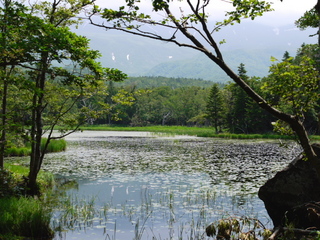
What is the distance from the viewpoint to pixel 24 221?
9164mm

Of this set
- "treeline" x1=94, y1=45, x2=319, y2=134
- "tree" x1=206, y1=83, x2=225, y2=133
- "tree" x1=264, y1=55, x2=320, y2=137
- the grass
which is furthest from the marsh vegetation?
"tree" x1=206, y1=83, x2=225, y2=133

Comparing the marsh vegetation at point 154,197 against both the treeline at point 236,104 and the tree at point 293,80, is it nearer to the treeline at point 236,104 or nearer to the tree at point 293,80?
the tree at point 293,80

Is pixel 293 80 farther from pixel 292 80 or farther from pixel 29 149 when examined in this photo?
pixel 29 149

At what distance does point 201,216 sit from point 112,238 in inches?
140

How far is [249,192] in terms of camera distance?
51.7 ft

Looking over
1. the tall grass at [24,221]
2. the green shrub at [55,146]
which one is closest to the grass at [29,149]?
the green shrub at [55,146]

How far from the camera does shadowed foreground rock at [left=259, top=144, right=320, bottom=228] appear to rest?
9508 millimetres

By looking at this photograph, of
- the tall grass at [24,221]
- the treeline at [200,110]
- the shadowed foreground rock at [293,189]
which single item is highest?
the treeline at [200,110]

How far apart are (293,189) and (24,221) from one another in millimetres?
7942

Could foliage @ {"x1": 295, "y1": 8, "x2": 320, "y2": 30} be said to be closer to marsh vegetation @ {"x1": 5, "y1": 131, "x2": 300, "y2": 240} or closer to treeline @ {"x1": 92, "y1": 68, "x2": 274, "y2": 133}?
marsh vegetation @ {"x1": 5, "y1": 131, "x2": 300, "y2": 240}

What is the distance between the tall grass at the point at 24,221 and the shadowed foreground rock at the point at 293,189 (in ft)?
22.3

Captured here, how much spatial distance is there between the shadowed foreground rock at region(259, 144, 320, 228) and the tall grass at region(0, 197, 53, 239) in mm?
6787

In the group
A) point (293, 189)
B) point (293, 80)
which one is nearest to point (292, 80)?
point (293, 80)

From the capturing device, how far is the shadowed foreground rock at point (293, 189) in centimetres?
951
